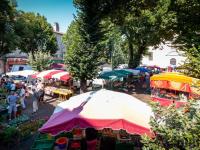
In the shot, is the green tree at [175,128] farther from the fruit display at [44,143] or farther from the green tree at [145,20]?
the green tree at [145,20]

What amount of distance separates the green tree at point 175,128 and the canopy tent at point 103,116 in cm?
104

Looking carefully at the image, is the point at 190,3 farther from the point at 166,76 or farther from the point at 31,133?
the point at 31,133

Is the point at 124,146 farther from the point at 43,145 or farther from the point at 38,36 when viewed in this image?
the point at 38,36

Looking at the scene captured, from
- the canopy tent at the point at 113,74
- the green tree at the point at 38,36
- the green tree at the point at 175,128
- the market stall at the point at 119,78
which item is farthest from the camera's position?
the green tree at the point at 38,36

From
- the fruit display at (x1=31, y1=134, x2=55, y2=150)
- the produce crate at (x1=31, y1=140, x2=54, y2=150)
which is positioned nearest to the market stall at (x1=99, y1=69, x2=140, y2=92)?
the fruit display at (x1=31, y1=134, x2=55, y2=150)

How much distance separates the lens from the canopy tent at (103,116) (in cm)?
739

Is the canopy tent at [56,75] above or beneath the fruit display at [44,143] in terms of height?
above

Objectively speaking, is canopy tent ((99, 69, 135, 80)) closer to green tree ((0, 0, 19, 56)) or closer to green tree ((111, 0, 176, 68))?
green tree ((111, 0, 176, 68))

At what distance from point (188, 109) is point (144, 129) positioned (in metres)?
1.38

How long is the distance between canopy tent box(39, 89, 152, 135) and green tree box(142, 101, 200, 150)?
41.0 inches

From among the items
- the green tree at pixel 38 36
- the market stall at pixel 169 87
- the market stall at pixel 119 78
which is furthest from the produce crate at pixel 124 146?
the green tree at pixel 38 36

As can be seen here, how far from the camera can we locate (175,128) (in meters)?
6.09

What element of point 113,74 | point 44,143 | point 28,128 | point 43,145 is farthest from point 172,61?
point 43,145

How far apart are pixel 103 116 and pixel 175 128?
2196 millimetres
